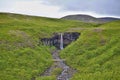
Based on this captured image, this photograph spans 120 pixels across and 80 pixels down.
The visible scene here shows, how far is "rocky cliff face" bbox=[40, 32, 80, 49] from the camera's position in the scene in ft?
302

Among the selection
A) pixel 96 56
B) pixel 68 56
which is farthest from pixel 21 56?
pixel 96 56

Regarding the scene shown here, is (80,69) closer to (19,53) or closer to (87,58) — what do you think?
(87,58)

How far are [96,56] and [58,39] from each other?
102 ft

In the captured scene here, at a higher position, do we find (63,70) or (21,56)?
(21,56)

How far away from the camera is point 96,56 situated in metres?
67.2

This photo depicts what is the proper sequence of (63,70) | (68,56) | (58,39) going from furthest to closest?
1. (58,39)
2. (68,56)
3. (63,70)

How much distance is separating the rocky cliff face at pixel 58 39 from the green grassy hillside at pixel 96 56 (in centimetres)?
806

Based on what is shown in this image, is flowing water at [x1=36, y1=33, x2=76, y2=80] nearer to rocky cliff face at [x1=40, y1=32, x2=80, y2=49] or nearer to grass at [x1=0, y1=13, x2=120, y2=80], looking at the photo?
grass at [x1=0, y1=13, x2=120, y2=80]

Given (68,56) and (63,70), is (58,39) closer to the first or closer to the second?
(68,56)

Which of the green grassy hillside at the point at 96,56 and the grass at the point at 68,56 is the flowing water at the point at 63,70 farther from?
the green grassy hillside at the point at 96,56

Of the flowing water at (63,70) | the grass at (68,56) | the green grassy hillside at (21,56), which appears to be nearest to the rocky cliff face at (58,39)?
the grass at (68,56)

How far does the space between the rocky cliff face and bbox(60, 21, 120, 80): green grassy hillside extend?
8060mm

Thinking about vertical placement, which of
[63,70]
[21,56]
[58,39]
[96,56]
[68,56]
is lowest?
[63,70]

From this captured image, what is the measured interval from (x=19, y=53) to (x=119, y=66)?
2359 centimetres
